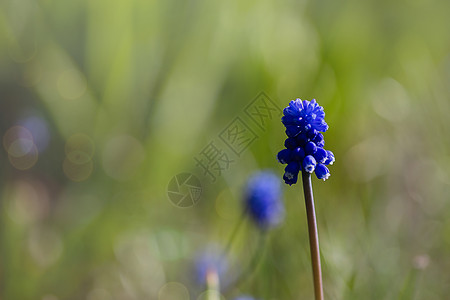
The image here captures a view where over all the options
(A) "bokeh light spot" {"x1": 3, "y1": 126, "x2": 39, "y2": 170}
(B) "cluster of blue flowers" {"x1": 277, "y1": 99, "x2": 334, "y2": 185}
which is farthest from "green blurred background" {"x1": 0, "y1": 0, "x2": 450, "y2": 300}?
(B) "cluster of blue flowers" {"x1": 277, "y1": 99, "x2": 334, "y2": 185}

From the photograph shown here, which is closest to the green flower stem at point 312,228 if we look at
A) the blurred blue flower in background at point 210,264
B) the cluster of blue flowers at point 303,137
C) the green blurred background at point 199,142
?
the cluster of blue flowers at point 303,137

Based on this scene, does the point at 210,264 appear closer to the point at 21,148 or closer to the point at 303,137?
the point at 303,137

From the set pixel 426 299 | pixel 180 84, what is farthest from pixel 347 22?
pixel 426 299

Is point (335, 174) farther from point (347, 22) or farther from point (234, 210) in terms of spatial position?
point (347, 22)

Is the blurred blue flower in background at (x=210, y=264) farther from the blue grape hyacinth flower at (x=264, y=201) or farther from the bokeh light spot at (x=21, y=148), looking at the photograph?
the bokeh light spot at (x=21, y=148)

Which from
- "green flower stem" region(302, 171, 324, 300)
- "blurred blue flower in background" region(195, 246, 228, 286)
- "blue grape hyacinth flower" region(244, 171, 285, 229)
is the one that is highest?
"blue grape hyacinth flower" region(244, 171, 285, 229)

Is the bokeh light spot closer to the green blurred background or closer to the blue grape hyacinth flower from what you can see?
the green blurred background
